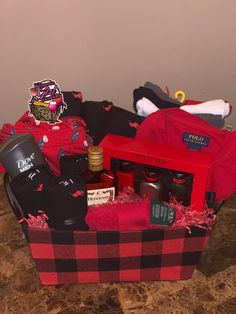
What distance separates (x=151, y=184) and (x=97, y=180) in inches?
4.3

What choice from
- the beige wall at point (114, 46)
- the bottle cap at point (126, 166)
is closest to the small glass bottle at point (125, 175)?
the bottle cap at point (126, 166)

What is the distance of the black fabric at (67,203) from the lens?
0.68 meters

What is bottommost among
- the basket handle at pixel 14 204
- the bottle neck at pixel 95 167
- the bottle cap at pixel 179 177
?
the basket handle at pixel 14 204

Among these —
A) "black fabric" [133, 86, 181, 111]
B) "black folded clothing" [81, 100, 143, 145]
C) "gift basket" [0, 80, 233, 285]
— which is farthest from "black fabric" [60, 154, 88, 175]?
"black fabric" [133, 86, 181, 111]

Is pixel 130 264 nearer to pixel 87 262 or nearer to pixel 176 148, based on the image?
pixel 87 262

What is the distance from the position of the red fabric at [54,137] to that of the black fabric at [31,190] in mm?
157

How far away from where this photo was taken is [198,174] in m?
0.74

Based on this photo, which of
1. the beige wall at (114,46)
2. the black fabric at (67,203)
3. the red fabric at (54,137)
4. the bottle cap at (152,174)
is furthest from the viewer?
the beige wall at (114,46)

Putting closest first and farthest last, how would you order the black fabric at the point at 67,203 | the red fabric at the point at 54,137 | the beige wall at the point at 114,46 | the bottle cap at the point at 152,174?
the black fabric at the point at 67,203 → the bottle cap at the point at 152,174 → the red fabric at the point at 54,137 → the beige wall at the point at 114,46

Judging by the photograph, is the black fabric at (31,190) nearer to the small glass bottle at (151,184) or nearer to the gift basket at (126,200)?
the gift basket at (126,200)

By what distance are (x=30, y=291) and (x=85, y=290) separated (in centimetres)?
10

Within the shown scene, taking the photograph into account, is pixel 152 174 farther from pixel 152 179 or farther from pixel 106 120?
pixel 106 120

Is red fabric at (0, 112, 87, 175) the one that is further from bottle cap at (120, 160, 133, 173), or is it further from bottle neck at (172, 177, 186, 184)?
bottle neck at (172, 177, 186, 184)

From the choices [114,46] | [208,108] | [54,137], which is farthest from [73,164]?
[114,46]
